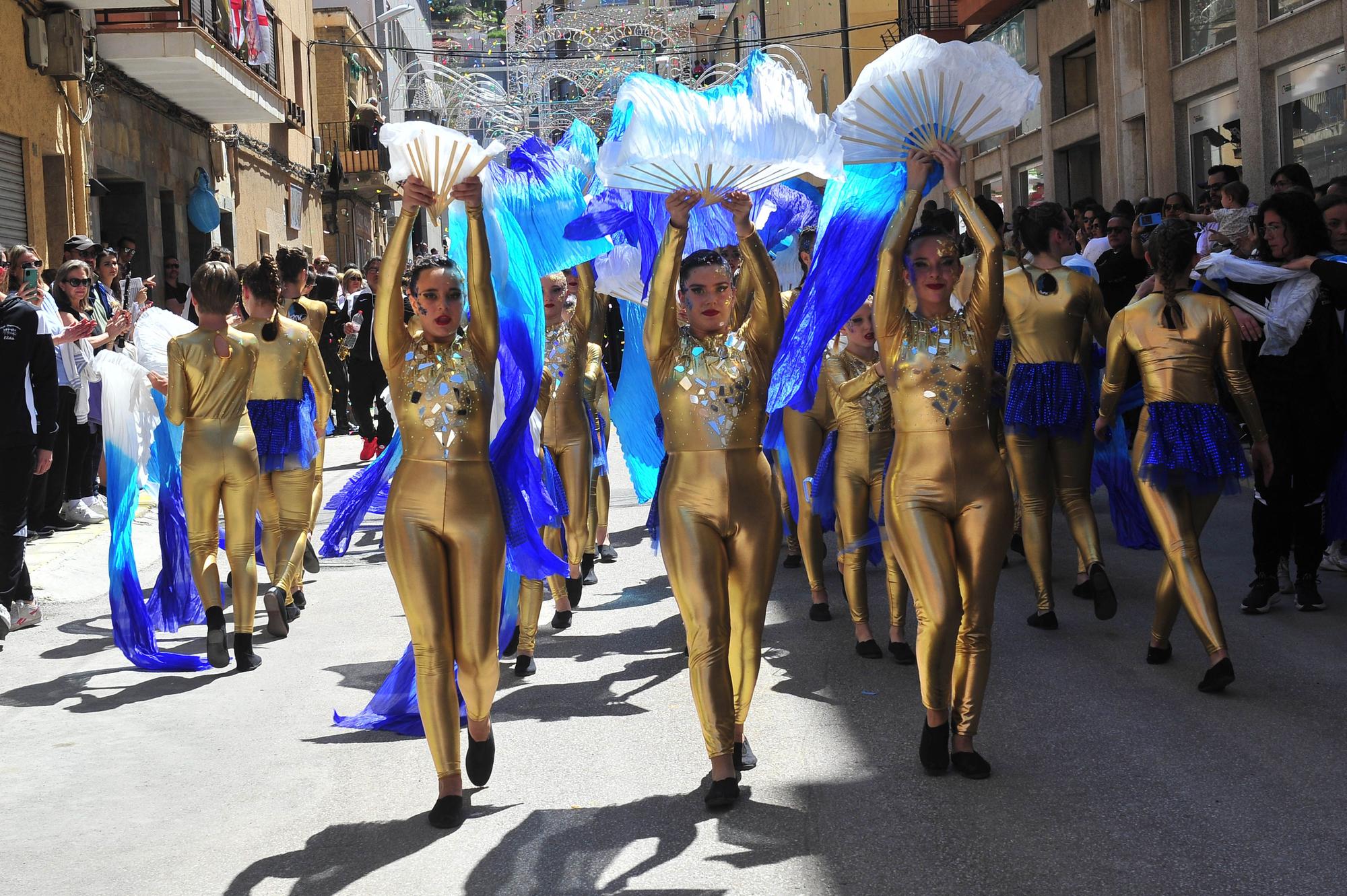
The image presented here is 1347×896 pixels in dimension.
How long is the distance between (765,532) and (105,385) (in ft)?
15.7

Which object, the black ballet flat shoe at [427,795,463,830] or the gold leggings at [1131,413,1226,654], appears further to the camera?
the gold leggings at [1131,413,1226,654]

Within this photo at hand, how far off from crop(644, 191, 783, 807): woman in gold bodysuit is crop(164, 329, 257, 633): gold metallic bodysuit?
10.1 feet

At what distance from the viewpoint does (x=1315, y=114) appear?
14086 mm

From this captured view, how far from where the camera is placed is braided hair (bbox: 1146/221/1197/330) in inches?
236

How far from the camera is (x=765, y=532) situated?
474cm

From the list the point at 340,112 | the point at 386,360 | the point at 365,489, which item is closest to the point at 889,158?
the point at 386,360

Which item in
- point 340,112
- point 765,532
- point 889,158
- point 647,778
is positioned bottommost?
point 647,778

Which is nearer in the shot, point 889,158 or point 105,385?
point 889,158

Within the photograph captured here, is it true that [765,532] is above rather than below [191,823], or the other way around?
above

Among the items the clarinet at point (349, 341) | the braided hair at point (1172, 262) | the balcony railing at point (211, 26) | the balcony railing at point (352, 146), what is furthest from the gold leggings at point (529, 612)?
the balcony railing at point (352, 146)

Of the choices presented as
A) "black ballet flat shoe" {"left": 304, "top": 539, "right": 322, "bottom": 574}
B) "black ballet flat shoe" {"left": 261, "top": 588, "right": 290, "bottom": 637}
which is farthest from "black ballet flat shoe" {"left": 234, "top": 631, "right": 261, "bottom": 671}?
"black ballet flat shoe" {"left": 304, "top": 539, "right": 322, "bottom": 574}

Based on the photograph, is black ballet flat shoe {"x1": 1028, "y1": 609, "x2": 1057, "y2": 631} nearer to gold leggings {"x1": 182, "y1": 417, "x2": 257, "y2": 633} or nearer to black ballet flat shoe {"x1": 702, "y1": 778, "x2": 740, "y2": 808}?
black ballet flat shoe {"x1": 702, "y1": 778, "x2": 740, "y2": 808}

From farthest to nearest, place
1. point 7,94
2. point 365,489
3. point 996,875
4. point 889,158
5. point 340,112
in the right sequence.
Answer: point 340,112 < point 7,94 < point 365,489 < point 889,158 < point 996,875

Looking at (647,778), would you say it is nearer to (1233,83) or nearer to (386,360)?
(386,360)
